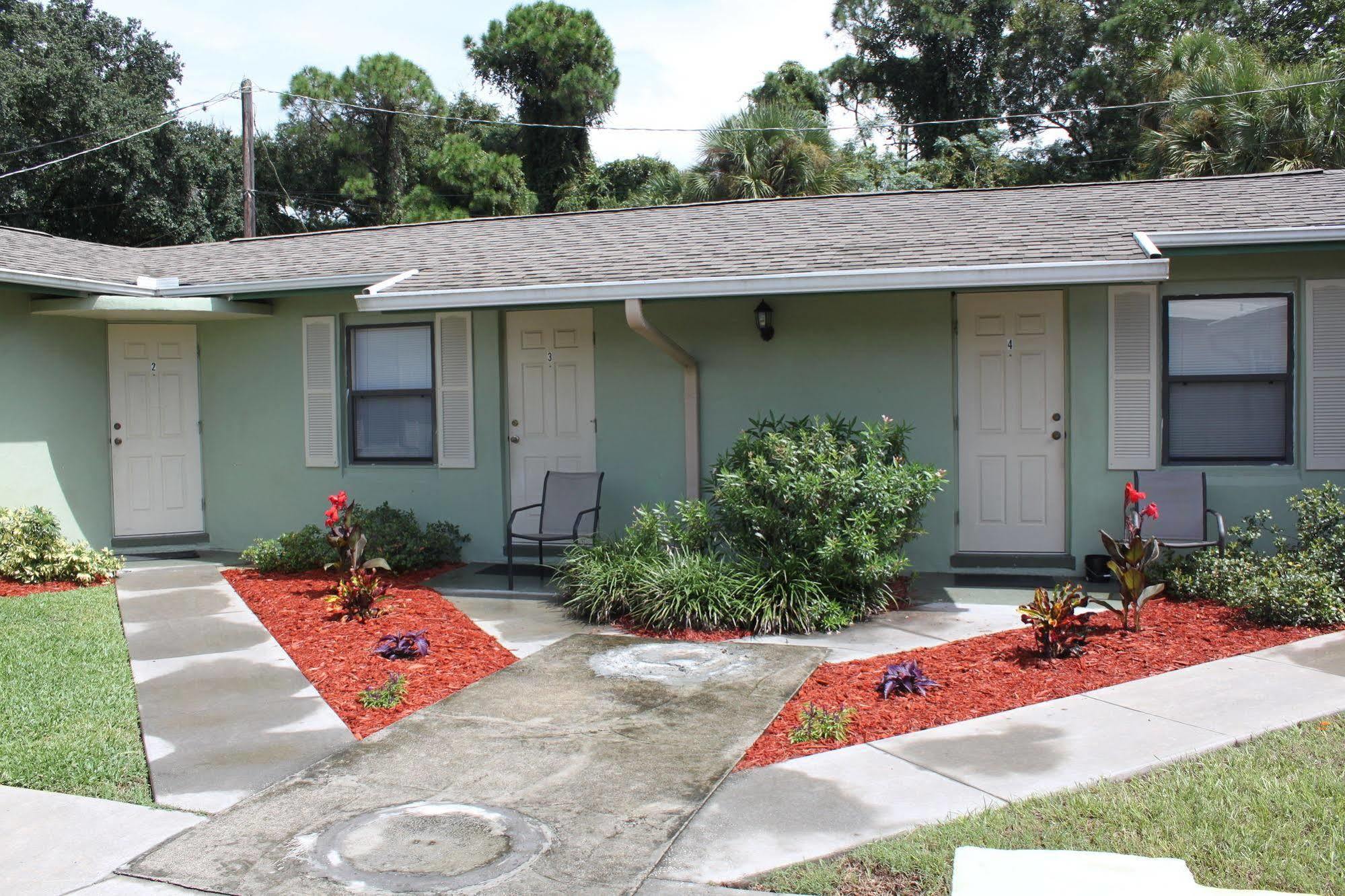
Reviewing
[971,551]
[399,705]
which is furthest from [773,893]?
[971,551]

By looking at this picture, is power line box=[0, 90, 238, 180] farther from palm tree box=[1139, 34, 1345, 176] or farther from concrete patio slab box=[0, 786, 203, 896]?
concrete patio slab box=[0, 786, 203, 896]

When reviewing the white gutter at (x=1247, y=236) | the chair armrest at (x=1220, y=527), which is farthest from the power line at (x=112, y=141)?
the chair armrest at (x=1220, y=527)

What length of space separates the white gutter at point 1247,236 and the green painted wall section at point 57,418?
29.9ft

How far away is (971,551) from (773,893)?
18.6 feet

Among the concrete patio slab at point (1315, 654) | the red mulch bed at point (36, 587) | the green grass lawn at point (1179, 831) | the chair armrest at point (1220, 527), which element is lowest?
the green grass lawn at point (1179, 831)

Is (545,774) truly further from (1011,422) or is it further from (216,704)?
(1011,422)

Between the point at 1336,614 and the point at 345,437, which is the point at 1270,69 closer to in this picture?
the point at 1336,614

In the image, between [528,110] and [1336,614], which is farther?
[528,110]

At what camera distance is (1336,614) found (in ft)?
20.0

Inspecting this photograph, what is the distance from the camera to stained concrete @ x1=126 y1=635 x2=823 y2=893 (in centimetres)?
336

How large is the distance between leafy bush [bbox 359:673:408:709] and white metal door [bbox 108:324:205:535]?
5764 millimetres

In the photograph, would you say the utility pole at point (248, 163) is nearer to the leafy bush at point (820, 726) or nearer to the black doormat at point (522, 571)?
the black doormat at point (522, 571)

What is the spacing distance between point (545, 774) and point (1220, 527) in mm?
5319

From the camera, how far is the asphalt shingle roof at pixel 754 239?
770cm
